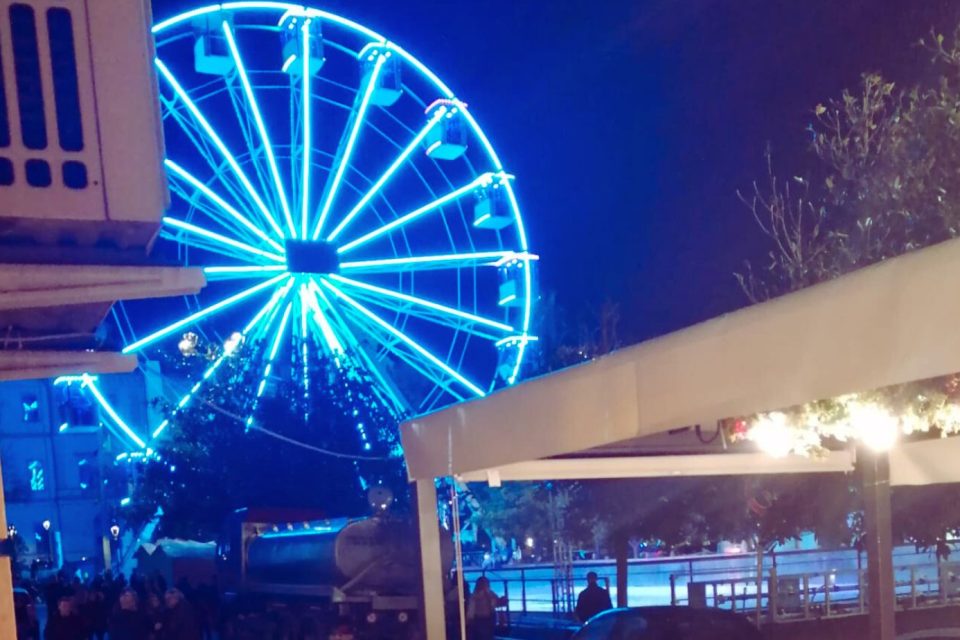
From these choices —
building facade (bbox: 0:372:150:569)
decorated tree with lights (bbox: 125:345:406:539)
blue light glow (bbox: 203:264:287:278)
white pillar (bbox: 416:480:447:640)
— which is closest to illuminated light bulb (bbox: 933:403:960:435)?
white pillar (bbox: 416:480:447:640)

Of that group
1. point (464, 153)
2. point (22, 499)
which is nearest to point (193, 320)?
point (464, 153)

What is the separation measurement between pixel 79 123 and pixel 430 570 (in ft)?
8.86

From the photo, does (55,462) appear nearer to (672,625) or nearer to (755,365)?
(672,625)

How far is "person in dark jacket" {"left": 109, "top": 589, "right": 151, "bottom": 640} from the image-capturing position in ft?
35.3

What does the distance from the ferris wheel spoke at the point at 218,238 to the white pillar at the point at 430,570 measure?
44.6 ft

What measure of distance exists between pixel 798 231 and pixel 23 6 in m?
5.55

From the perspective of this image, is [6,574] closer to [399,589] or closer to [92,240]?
[92,240]

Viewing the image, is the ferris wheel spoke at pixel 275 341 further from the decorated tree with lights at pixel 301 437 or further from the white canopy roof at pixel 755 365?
the white canopy roof at pixel 755 365

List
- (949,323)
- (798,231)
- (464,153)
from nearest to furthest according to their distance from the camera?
(949,323)
(798,231)
(464,153)

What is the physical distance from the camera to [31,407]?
156 ft

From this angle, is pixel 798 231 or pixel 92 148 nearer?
pixel 92 148

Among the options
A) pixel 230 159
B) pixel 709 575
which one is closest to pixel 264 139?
pixel 230 159

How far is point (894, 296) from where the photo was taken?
2779 mm

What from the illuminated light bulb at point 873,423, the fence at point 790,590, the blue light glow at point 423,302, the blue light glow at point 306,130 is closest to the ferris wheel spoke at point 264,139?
the blue light glow at point 306,130
